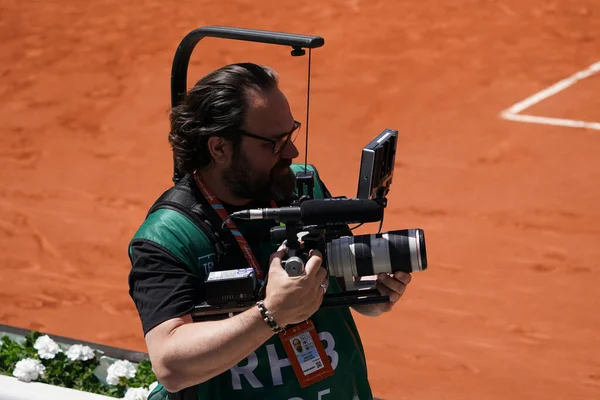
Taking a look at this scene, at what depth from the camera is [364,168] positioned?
99.8 inches

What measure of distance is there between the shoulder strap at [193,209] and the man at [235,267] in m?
0.01

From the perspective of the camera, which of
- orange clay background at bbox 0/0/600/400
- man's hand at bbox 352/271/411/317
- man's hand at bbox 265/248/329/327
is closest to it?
man's hand at bbox 265/248/329/327

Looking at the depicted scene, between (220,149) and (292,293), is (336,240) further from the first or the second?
(220,149)

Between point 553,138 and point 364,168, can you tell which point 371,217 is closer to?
point 364,168

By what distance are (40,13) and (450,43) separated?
4.55 m

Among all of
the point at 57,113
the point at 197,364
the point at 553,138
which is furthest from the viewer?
the point at 57,113

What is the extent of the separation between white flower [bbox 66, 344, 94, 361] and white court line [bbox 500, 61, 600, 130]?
156 inches

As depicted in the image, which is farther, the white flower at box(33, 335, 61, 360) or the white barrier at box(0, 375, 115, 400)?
the white flower at box(33, 335, 61, 360)

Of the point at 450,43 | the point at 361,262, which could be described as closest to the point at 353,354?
the point at 361,262

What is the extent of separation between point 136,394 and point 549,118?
425 centimetres

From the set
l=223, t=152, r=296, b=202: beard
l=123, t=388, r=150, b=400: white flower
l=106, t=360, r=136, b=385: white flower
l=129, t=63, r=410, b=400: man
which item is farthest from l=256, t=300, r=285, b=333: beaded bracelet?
l=106, t=360, r=136, b=385: white flower

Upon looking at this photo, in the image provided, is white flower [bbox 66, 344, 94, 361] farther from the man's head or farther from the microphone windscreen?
the microphone windscreen

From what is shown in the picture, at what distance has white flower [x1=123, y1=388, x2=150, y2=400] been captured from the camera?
4.19m

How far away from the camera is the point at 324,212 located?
2.48 m
